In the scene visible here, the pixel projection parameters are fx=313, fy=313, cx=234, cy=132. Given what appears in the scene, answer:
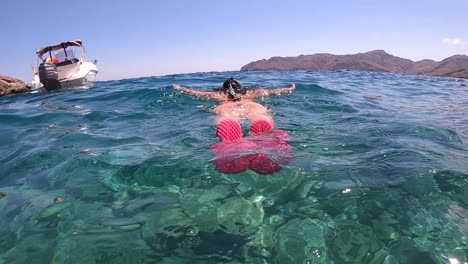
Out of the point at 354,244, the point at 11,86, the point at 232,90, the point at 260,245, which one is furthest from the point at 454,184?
the point at 11,86

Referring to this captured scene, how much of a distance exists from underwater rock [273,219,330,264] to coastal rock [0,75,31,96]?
19.7 m

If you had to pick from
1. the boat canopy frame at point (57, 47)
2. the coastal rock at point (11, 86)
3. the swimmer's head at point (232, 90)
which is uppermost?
the boat canopy frame at point (57, 47)

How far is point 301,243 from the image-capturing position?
102 inches

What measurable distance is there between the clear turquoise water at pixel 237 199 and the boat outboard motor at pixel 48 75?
9686 millimetres

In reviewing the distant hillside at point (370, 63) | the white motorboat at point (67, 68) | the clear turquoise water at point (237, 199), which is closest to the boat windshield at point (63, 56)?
the white motorboat at point (67, 68)

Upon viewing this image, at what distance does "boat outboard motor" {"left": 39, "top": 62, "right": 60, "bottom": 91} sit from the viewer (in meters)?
14.2

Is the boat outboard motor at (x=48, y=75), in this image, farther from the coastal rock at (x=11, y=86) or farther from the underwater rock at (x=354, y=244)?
the underwater rock at (x=354, y=244)

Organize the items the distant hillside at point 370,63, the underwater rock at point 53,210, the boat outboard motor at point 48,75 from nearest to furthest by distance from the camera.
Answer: the underwater rock at point 53,210, the boat outboard motor at point 48,75, the distant hillside at point 370,63

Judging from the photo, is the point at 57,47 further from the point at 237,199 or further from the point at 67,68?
the point at 237,199

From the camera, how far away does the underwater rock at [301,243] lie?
245 cm

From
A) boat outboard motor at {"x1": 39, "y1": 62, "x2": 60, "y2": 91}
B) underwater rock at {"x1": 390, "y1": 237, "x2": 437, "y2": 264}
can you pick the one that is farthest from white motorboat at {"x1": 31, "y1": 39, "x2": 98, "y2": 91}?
underwater rock at {"x1": 390, "y1": 237, "x2": 437, "y2": 264}

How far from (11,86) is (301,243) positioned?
20134 millimetres

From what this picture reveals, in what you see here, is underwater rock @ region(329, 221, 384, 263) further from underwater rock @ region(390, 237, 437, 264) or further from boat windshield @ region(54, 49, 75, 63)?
boat windshield @ region(54, 49, 75, 63)

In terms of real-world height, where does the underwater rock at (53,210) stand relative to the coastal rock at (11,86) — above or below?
above
